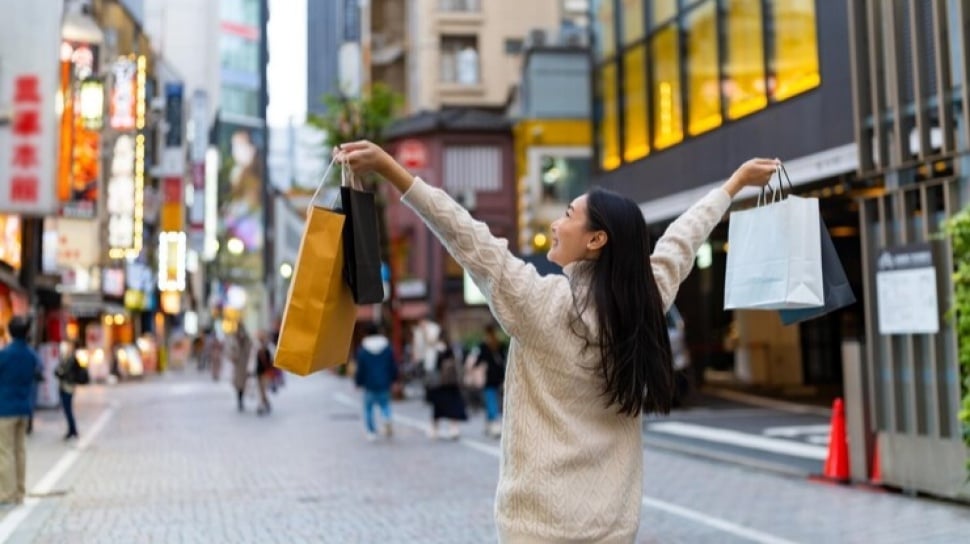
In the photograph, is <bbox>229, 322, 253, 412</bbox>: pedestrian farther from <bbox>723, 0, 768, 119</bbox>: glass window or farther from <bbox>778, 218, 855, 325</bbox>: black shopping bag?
<bbox>778, 218, 855, 325</bbox>: black shopping bag

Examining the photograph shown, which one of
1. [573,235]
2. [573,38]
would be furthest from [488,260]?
[573,38]

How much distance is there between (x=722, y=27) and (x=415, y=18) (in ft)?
113

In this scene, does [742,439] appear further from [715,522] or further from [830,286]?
[830,286]

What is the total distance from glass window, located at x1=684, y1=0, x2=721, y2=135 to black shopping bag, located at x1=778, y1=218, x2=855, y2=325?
14.9 meters

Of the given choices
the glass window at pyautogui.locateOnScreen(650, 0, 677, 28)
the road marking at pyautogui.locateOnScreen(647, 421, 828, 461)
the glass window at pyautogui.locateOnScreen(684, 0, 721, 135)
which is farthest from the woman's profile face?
the glass window at pyautogui.locateOnScreen(650, 0, 677, 28)

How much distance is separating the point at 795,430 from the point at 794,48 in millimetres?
6152

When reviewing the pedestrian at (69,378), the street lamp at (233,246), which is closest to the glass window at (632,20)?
the pedestrian at (69,378)

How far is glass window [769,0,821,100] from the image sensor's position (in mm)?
15672

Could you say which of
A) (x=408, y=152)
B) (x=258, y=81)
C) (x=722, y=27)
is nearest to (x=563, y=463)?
(x=722, y=27)

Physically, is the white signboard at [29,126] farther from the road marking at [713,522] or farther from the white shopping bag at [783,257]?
the white shopping bag at [783,257]

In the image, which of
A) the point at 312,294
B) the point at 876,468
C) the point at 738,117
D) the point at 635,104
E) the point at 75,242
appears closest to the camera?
the point at 312,294

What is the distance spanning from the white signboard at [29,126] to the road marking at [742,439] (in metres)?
10.3

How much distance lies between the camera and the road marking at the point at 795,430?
1722 cm

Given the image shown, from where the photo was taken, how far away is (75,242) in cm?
2745
